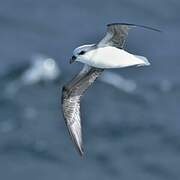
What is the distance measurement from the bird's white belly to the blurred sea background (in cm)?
2124

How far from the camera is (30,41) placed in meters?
51.6

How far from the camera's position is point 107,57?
76.8 ft

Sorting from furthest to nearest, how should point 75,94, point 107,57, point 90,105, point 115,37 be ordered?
point 90,105 → point 75,94 → point 115,37 → point 107,57

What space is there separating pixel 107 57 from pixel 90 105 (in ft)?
76.6

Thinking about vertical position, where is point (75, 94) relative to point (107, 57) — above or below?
below

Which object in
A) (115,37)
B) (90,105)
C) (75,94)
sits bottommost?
(90,105)

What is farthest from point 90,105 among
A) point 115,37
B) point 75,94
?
point 115,37

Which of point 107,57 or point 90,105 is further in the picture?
point 90,105

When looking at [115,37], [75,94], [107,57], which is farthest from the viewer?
[75,94]

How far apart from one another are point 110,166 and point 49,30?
10354 millimetres

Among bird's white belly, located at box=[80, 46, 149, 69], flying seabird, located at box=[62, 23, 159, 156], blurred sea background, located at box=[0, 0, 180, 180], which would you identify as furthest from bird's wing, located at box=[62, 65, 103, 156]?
blurred sea background, located at box=[0, 0, 180, 180]

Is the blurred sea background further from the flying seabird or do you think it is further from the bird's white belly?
the bird's white belly

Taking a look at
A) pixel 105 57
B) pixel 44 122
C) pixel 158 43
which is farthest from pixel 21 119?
pixel 105 57

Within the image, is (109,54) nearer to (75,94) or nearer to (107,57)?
(107,57)
